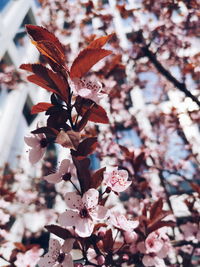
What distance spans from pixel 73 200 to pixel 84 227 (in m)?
0.09

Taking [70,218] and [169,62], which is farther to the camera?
[169,62]

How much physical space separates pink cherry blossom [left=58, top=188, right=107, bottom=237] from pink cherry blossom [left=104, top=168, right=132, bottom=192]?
0.11m

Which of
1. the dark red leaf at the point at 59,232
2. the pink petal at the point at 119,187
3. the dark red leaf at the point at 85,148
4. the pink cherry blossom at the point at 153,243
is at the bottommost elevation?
the pink cherry blossom at the point at 153,243

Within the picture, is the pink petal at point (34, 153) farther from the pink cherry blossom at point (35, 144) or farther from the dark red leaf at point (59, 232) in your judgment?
the dark red leaf at point (59, 232)

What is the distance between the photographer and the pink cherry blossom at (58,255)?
78 cm

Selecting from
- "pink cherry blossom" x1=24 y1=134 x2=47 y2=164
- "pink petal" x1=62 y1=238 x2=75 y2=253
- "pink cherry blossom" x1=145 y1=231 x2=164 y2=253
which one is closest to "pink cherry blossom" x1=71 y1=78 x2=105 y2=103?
"pink cherry blossom" x1=24 y1=134 x2=47 y2=164

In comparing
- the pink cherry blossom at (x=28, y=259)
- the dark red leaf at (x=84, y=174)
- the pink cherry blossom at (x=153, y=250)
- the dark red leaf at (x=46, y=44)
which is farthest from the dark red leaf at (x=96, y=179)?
the pink cherry blossom at (x=28, y=259)

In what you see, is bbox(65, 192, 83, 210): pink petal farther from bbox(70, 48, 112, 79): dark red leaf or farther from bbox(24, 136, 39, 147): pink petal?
bbox(70, 48, 112, 79): dark red leaf

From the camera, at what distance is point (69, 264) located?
756mm

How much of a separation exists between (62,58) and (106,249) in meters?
0.71

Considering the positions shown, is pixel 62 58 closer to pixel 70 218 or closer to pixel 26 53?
pixel 70 218

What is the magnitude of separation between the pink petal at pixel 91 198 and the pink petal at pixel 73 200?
0.02m

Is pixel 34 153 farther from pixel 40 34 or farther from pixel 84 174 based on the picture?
pixel 40 34

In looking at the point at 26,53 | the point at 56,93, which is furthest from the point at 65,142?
the point at 26,53
